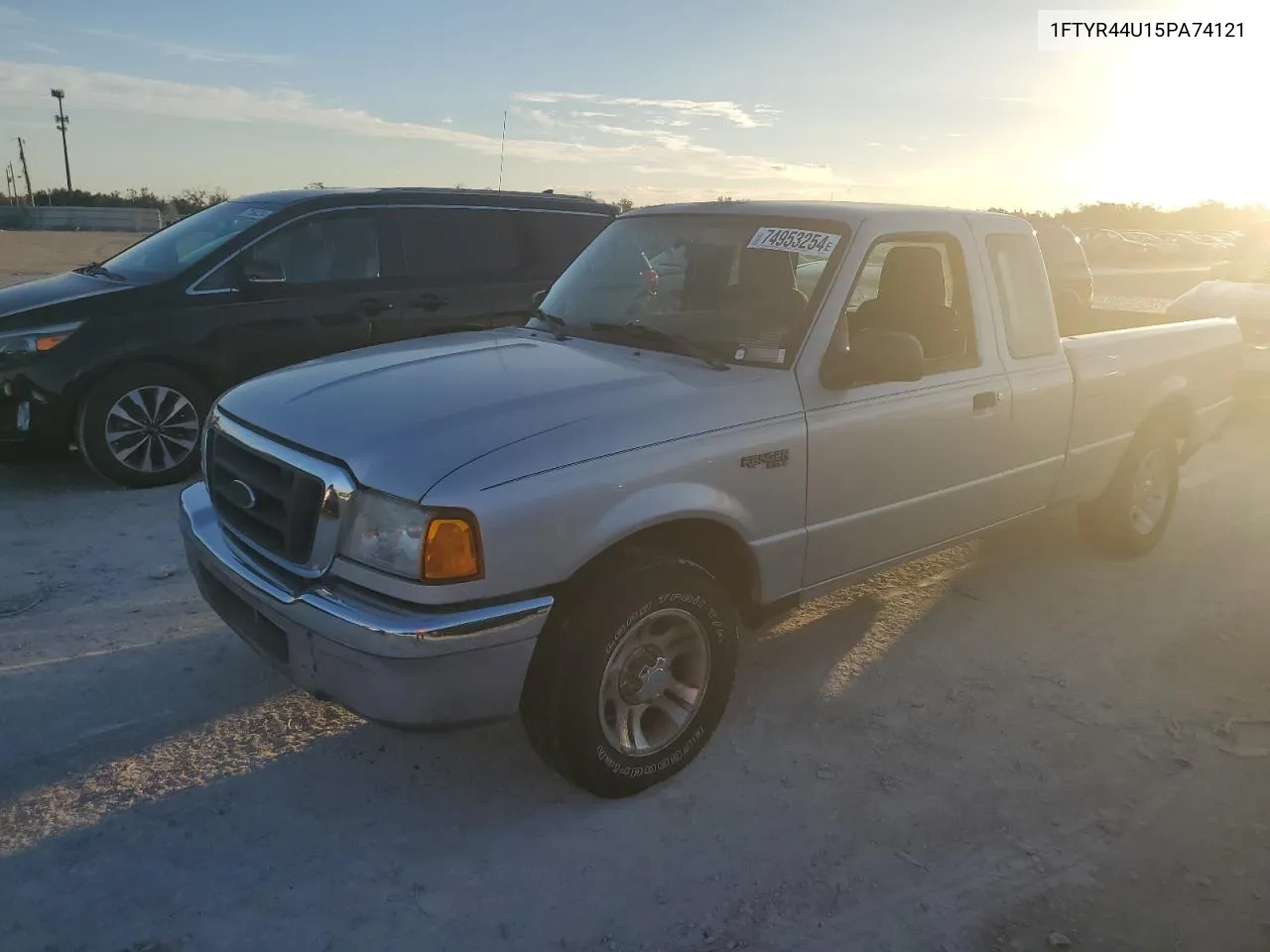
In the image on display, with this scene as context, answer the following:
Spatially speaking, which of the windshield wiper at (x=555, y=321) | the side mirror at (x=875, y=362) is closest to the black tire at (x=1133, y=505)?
the side mirror at (x=875, y=362)

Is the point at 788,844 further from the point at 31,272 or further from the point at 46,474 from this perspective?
the point at 31,272

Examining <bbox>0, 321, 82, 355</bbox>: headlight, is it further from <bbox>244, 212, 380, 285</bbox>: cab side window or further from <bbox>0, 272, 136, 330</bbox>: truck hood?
<bbox>244, 212, 380, 285</bbox>: cab side window

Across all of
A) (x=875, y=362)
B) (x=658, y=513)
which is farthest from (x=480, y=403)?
(x=875, y=362)

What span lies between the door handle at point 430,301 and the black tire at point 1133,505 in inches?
176

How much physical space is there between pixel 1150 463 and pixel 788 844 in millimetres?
3747

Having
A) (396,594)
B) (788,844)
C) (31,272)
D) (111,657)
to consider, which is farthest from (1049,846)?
(31,272)

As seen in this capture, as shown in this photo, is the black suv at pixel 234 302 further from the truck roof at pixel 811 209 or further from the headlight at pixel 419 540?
the headlight at pixel 419 540

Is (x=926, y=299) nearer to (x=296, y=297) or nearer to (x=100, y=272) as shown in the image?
(x=296, y=297)

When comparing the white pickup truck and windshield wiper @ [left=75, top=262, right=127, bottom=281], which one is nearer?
the white pickup truck

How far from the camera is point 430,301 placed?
688 cm

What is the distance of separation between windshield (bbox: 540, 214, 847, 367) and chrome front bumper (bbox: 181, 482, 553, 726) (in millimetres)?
1406

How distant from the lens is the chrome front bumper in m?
2.58

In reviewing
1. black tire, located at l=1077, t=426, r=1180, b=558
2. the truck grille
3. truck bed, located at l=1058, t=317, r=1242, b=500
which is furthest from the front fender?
black tire, located at l=1077, t=426, r=1180, b=558

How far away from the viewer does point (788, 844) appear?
2930 mm
